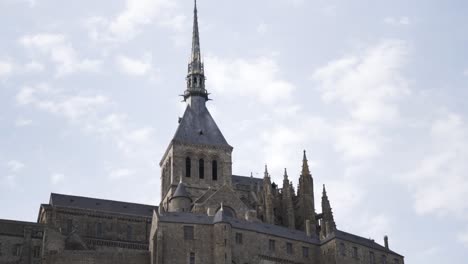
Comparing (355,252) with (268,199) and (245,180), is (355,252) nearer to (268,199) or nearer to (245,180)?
(268,199)

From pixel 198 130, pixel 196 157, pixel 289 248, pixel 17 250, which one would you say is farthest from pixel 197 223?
pixel 198 130

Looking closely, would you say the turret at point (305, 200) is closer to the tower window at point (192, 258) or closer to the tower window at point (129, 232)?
the tower window at point (129, 232)

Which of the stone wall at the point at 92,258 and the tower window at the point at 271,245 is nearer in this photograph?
the stone wall at the point at 92,258

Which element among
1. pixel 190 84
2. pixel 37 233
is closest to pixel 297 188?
pixel 190 84

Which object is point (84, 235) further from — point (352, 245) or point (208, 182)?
point (352, 245)

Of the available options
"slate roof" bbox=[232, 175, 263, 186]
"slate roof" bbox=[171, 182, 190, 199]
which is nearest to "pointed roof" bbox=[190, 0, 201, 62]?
"slate roof" bbox=[232, 175, 263, 186]

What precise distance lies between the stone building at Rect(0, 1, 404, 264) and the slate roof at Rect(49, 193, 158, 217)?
100mm

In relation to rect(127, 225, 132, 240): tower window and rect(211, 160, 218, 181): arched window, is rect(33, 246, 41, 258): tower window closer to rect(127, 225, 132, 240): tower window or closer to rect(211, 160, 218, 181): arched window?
rect(127, 225, 132, 240): tower window

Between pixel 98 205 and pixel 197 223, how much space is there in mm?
15836

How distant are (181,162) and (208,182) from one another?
3247 mm

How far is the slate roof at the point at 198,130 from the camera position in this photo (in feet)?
304

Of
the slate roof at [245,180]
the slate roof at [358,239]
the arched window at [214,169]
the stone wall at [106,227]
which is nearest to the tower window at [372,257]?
the slate roof at [358,239]

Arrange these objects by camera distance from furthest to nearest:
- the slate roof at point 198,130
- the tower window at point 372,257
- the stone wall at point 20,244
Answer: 1. the slate roof at point 198,130
2. the tower window at point 372,257
3. the stone wall at point 20,244

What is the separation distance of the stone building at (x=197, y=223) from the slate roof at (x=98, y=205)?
100 millimetres
